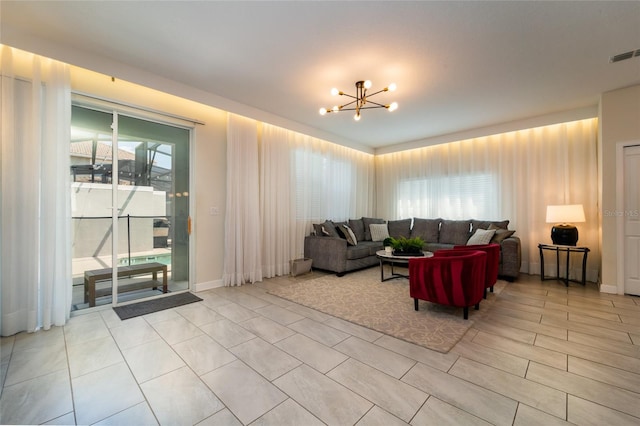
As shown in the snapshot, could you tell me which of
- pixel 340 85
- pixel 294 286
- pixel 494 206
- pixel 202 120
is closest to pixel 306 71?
pixel 340 85

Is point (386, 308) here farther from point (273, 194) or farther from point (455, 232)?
point (455, 232)

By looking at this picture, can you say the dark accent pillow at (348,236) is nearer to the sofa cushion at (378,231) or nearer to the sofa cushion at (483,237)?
the sofa cushion at (378,231)

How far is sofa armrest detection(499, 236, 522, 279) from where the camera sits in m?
4.31

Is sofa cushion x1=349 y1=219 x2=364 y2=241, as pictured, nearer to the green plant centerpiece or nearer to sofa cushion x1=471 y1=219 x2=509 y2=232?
the green plant centerpiece

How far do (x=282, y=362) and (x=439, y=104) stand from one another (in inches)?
171

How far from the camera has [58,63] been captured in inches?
108

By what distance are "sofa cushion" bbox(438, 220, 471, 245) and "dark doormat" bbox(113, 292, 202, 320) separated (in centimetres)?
485

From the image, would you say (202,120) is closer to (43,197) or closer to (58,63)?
(58,63)

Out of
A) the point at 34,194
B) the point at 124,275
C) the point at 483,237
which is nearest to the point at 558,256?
the point at 483,237

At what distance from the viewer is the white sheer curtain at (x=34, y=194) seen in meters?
2.49

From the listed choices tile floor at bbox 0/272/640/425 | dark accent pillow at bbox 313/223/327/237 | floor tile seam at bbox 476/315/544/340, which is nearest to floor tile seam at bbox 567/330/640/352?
tile floor at bbox 0/272/640/425

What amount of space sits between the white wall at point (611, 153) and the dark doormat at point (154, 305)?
5.80 m

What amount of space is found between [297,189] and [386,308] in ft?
9.74

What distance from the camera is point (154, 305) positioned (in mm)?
3324
